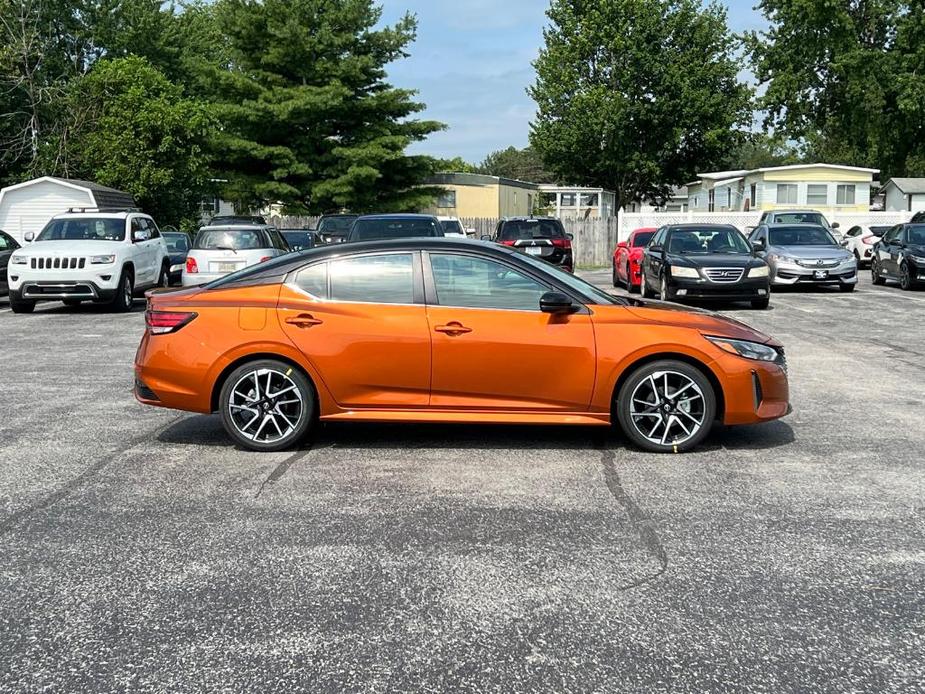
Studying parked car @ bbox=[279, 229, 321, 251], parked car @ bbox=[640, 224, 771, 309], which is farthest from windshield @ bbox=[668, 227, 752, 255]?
parked car @ bbox=[279, 229, 321, 251]

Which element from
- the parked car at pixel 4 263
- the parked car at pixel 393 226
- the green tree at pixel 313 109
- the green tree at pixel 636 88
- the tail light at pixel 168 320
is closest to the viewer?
the tail light at pixel 168 320

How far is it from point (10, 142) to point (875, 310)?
135 feet

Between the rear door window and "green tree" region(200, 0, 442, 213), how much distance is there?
37.3 meters

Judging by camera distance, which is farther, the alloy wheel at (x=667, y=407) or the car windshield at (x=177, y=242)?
the car windshield at (x=177, y=242)

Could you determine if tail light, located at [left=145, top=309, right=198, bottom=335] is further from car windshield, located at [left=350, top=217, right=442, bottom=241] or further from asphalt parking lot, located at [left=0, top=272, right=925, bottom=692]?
car windshield, located at [left=350, top=217, right=442, bottom=241]

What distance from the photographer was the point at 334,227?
2508cm

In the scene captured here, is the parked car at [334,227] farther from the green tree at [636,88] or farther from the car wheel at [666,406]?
the green tree at [636,88]

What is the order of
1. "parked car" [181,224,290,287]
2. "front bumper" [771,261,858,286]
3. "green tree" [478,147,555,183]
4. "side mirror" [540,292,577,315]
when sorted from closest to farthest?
"side mirror" [540,292,577,315]
"parked car" [181,224,290,287]
"front bumper" [771,261,858,286]
"green tree" [478,147,555,183]

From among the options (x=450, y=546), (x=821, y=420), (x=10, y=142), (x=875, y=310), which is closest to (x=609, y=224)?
(x=875, y=310)

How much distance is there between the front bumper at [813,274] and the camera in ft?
68.7

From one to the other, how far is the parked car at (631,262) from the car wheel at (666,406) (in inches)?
558

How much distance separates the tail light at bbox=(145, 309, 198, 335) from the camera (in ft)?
22.6

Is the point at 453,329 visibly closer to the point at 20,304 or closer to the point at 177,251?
the point at 20,304

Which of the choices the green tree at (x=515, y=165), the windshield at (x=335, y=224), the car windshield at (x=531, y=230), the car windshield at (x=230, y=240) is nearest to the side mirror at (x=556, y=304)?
the car windshield at (x=230, y=240)
